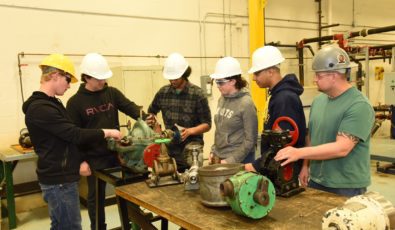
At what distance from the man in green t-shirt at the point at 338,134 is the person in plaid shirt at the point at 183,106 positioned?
998 millimetres

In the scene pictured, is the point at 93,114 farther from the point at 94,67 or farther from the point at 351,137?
the point at 351,137

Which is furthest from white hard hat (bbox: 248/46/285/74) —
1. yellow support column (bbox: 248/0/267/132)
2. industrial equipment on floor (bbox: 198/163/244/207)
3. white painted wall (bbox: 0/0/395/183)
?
yellow support column (bbox: 248/0/267/132)

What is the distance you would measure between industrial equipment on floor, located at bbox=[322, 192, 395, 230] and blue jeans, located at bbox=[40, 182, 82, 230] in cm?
145

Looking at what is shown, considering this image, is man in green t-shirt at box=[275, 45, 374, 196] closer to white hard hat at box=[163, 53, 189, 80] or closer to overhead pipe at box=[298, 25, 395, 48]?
white hard hat at box=[163, 53, 189, 80]

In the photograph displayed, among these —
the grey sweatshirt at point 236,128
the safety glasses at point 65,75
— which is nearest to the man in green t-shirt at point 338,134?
the grey sweatshirt at point 236,128

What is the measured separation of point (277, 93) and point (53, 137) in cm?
124

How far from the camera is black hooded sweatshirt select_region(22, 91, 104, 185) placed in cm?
191

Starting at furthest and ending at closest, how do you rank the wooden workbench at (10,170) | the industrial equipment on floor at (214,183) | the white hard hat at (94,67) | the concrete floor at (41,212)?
1. the concrete floor at (41,212)
2. the wooden workbench at (10,170)
3. the white hard hat at (94,67)
4. the industrial equipment on floor at (214,183)

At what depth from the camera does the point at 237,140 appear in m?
2.22

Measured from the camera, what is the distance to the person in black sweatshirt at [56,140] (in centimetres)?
A: 192

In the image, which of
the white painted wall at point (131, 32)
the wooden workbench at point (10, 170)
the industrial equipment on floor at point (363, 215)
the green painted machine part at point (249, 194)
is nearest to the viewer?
the industrial equipment on floor at point (363, 215)

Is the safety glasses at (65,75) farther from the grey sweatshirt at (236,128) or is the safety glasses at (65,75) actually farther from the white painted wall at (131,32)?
the white painted wall at (131,32)

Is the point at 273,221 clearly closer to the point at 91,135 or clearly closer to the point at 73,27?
→ the point at 91,135

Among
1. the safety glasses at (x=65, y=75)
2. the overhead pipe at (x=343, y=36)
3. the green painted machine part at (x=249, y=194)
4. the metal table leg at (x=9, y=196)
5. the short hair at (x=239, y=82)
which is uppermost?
the overhead pipe at (x=343, y=36)
